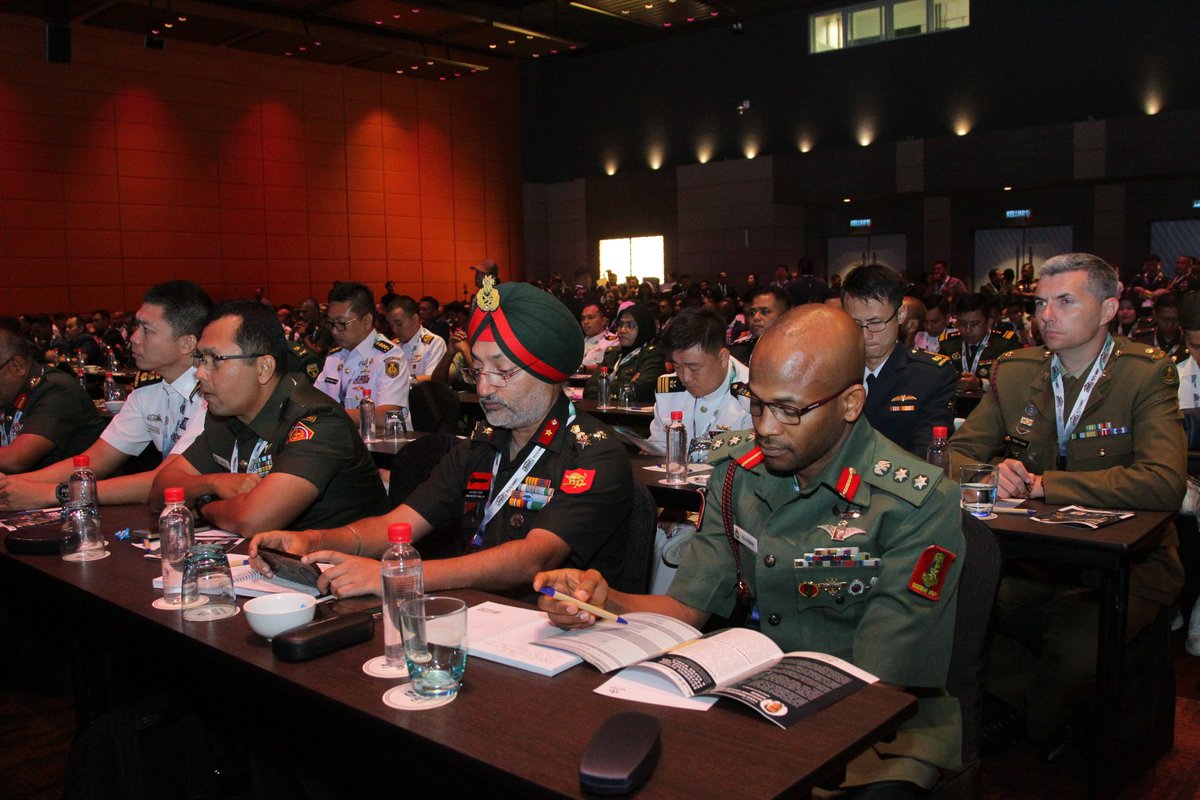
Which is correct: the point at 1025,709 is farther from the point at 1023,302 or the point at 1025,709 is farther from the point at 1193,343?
the point at 1023,302

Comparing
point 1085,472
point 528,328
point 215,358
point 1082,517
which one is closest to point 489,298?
point 528,328

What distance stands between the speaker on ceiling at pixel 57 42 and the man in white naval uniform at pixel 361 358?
32.1 feet

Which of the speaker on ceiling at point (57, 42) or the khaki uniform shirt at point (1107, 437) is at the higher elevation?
the speaker on ceiling at point (57, 42)

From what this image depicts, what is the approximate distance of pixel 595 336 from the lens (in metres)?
9.38

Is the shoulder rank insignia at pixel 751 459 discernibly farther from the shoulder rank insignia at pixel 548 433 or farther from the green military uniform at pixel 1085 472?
the green military uniform at pixel 1085 472

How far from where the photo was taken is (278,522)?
9.25ft

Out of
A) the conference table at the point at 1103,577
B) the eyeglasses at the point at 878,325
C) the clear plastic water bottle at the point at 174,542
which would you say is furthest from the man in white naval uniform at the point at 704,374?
the clear plastic water bottle at the point at 174,542

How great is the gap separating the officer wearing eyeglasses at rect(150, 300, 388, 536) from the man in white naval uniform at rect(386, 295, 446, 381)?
4905 millimetres

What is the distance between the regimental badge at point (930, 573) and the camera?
183 centimetres

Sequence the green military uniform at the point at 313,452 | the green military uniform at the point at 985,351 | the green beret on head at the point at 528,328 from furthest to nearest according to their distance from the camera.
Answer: the green military uniform at the point at 985,351
the green military uniform at the point at 313,452
the green beret on head at the point at 528,328

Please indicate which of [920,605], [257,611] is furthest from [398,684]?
[920,605]

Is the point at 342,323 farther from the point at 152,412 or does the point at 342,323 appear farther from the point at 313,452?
the point at 313,452

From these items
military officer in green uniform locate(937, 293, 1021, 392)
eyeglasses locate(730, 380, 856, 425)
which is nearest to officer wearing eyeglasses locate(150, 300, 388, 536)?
eyeglasses locate(730, 380, 856, 425)

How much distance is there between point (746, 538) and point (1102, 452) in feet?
6.21
